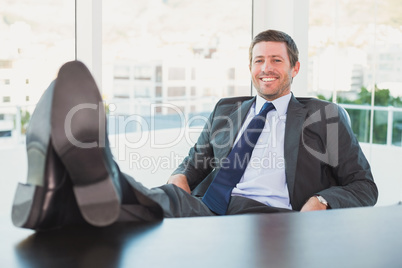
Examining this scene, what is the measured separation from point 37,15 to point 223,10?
6.00ft

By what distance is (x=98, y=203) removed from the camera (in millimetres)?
837

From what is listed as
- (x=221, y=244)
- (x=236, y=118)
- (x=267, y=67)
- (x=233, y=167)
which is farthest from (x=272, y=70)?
(x=221, y=244)

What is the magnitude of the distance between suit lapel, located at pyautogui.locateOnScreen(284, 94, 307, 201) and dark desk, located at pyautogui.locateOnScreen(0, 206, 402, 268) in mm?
1047

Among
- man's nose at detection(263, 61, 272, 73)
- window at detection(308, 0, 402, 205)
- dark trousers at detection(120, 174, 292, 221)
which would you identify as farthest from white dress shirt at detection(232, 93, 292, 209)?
window at detection(308, 0, 402, 205)

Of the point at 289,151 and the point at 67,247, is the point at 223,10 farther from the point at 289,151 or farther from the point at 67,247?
the point at 67,247

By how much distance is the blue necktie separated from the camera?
2100 mm

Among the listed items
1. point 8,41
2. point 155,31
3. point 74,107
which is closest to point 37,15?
point 8,41

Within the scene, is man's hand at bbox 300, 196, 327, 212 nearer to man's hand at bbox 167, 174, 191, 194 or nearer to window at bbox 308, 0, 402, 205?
man's hand at bbox 167, 174, 191, 194

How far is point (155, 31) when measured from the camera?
4.98 m

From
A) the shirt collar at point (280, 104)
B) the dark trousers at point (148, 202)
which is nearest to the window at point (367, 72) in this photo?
the shirt collar at point (280, 104)

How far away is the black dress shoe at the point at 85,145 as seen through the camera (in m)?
0.82

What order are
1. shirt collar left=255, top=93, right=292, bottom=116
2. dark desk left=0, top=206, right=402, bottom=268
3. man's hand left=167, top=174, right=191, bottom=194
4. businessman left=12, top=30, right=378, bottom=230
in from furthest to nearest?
1. shirt collar left=255, top=93, right=292, bottom=116
2. man's hand left=167, top=174, right=191, bottom=194
3. businessman left=12, top=30, right=378, bottom=230
4. dark desk left=0, top=206, right=402, bottom=268

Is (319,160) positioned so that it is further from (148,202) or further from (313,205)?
(148,202)

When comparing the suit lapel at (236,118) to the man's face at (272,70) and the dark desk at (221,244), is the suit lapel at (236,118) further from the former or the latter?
the dark desk at (221,244)
